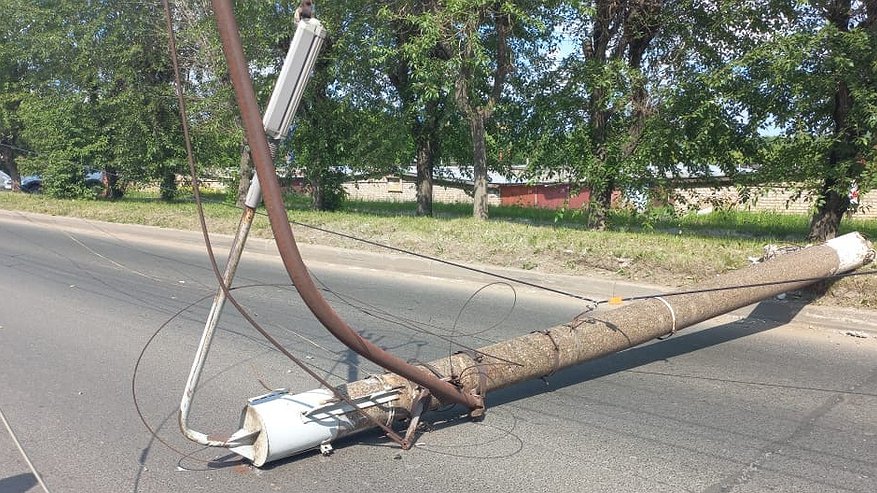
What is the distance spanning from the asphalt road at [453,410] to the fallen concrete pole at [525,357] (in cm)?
27

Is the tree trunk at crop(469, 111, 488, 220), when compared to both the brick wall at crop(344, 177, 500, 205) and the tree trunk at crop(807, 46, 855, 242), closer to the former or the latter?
the tree trunk at crop(807, 46, 855, 242)

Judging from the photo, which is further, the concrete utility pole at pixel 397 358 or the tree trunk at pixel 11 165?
the tree trunk at pixel 11 165

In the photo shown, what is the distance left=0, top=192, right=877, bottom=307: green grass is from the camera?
946 cm

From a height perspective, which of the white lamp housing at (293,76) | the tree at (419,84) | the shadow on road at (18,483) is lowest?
the shadow on road at (18,483)

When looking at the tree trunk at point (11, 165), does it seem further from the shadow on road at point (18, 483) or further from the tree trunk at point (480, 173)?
the shadow on road at point (18, 483)

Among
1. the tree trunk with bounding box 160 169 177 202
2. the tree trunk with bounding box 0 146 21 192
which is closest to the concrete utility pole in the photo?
the tree trunk with bounding box 160 169 177 202

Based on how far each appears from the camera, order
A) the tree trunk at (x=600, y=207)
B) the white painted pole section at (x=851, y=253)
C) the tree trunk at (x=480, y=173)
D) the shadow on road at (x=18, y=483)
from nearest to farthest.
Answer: the shadow on road at (x=18, y=483), the white painted pole section at (x=851, y=253), the tree trunk at (x=600, y=207), the tree trunk at (x=480, y=173)

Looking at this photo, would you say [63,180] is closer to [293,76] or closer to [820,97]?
[820,97]

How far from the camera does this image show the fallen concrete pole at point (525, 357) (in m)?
3.96

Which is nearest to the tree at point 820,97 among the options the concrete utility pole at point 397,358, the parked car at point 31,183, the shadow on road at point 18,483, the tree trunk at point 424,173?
the concrete utility pole at point 397,358

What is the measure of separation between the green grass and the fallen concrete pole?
191 cm

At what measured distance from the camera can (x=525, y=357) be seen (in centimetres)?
488

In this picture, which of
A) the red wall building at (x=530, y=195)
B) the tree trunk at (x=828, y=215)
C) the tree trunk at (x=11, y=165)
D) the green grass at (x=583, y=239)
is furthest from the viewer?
the red wall building at (x=530, y=195)

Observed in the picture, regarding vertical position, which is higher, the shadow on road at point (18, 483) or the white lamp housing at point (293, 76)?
the white lamp housing at point (293, 76)
